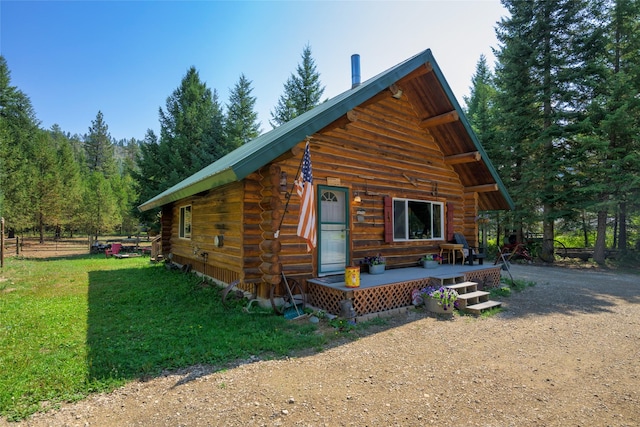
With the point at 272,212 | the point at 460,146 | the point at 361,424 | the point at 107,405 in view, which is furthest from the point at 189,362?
the point at 460,146

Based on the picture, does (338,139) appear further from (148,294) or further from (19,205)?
(19,205)

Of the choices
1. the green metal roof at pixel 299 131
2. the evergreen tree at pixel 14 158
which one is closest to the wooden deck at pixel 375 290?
the green metal roof at pixel 299 131

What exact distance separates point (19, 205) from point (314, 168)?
981 inches

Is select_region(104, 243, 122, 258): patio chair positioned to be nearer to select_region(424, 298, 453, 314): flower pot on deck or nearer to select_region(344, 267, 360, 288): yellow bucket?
select_region(344, 267, 360, 288): yellow bucket

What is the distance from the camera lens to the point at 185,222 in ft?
36.0

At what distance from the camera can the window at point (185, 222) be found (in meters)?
10.6

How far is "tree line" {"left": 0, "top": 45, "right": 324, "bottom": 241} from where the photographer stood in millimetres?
20484

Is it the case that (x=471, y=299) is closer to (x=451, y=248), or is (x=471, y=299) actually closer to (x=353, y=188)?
(x=451, y=248)

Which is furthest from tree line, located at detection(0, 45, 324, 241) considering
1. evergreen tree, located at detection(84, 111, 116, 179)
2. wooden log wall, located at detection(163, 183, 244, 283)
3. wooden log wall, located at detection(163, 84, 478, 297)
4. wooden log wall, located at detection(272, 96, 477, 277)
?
evergreen tree, located at detection(84, 111, 116, 179)

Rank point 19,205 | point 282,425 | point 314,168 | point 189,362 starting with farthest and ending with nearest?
point 19,205
point 314,168
point 189,362
point 282,425

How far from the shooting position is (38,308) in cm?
623

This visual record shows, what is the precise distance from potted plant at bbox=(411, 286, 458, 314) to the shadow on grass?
258 cm

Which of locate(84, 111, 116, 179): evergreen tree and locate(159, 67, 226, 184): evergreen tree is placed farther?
locate(84, 111, 116, 179): evergreen tree

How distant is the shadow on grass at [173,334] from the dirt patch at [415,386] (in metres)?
0.30
